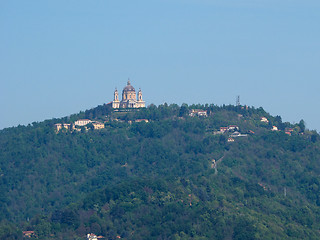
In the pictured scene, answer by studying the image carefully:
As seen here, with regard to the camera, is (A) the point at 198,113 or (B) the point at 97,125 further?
(A) the point at 198,113

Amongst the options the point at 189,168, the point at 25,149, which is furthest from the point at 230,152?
the point at 25,149

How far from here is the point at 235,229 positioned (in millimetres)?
113750

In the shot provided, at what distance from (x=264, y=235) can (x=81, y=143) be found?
59.4m

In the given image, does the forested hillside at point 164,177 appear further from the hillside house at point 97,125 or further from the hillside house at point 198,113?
the hillside house at point 97,125

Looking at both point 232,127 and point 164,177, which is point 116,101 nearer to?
point 232,127

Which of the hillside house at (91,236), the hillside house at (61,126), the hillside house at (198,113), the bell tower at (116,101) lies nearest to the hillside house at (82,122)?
the hillside house at (61,126)

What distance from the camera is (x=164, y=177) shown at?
136 m

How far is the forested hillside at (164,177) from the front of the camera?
115312mm

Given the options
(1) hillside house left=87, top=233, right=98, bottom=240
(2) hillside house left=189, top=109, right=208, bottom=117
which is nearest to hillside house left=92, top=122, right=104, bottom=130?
(2) hillside house left=189, top=109, right=208, bottom=117

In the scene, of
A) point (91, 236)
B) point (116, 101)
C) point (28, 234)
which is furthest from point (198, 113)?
point (28, 234)

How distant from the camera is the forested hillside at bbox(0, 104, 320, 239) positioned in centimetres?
11531

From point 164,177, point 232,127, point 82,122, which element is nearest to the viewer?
point 164,177

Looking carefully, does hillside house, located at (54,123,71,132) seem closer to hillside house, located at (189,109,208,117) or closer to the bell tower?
the bell tower

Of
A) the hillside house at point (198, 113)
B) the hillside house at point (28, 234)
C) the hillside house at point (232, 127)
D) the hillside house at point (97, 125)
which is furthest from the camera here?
the hillside house at point (198, 113)
